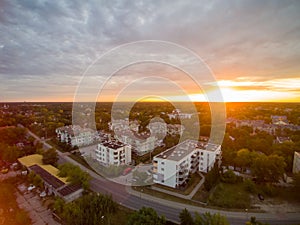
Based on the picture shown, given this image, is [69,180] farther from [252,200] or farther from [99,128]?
[99,128]

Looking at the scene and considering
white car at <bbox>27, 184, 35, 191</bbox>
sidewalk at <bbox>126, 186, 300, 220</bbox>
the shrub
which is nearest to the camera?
sidewalk at <bbox>126, 186, 300, 220</bbox>

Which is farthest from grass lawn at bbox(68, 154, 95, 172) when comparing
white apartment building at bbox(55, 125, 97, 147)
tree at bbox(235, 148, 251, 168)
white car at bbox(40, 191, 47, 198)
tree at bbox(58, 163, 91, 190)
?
tree at bbox(235, 148, 251, 168)

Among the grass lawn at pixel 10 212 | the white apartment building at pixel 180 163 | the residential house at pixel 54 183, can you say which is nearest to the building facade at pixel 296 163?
the white apartment building at pixel 180 163

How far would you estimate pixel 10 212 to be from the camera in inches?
194

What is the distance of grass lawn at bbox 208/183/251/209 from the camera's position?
5.61m

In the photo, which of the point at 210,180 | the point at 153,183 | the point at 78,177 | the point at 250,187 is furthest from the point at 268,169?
the point at 78,177

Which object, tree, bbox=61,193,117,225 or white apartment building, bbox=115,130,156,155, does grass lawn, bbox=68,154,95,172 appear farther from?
tree, bbox=61,193,117,225

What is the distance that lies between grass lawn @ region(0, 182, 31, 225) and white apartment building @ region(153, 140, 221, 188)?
432 centimetres

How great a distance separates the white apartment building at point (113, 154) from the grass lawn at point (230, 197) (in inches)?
176

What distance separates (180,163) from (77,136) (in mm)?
7879

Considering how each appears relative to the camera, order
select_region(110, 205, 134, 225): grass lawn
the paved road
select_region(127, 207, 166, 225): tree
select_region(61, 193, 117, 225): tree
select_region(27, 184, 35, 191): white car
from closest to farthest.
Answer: select_region(127, 207, 166, 225): tree, select_region(61, 193, 117, 225): tree, select_region(110, 205, 134, 225): grass lawn, the paved road, select_region(27, 184, 35, 191): white car

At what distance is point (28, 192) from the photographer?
251 inches

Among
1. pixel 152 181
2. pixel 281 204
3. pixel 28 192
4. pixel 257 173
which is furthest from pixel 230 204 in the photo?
pixel 28 192

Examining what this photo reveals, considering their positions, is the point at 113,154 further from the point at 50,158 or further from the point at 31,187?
the point at 31,187
